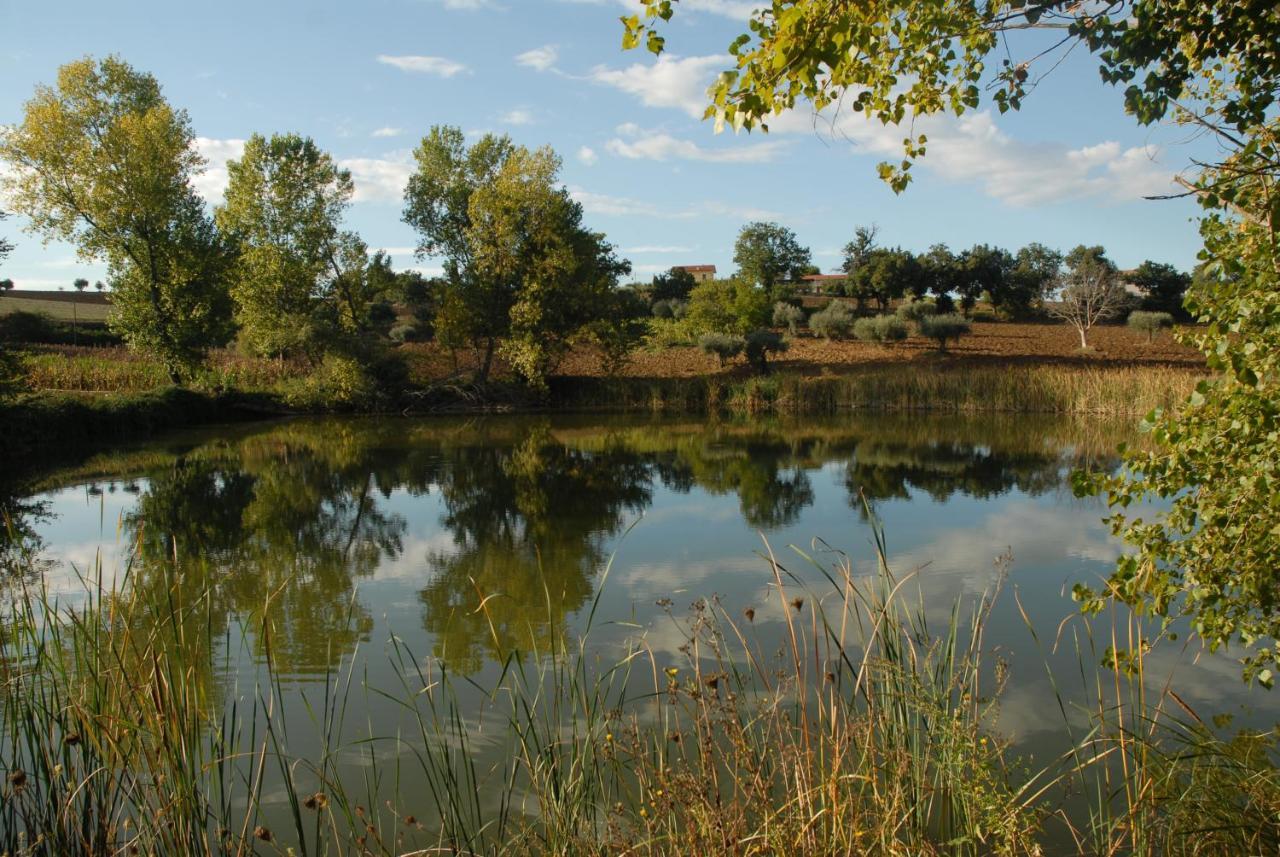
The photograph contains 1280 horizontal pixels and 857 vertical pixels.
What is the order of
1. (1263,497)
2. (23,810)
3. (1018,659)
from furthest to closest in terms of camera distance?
(1018,659) < (23,810) < (1263,497)

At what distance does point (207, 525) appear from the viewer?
36.8 ft

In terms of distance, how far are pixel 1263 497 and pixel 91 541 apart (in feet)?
37.3

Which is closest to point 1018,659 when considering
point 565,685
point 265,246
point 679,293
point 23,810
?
point 565,685

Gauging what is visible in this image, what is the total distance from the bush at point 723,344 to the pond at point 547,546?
13.4m

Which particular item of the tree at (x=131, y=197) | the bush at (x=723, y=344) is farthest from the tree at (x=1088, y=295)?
the tree at (x=131, y=197)

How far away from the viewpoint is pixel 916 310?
4388 cm

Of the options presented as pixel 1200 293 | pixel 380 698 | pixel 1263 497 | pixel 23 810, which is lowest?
pixel 380 698

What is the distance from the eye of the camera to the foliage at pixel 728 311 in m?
35.8

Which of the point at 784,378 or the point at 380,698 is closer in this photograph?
the point at 380,698

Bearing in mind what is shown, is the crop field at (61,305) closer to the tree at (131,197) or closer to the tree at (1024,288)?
the tree at (131,197)

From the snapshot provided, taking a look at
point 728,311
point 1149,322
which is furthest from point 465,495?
point 1149,322

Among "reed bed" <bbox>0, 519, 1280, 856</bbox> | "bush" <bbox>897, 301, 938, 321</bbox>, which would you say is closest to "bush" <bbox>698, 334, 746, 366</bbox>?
"bush" <bbox>897, 301, 938, 321</bbox>

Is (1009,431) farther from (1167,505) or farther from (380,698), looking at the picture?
(380,698)

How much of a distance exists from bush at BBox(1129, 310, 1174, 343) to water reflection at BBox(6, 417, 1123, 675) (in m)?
20.2
